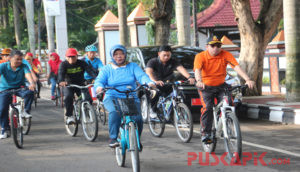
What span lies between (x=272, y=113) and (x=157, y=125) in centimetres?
285

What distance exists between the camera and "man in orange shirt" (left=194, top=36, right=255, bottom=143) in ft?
24.8

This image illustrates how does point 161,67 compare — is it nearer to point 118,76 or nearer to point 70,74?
point 70,74

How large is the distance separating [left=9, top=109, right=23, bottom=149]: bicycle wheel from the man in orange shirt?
3.16 meters

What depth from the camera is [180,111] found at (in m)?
8.85

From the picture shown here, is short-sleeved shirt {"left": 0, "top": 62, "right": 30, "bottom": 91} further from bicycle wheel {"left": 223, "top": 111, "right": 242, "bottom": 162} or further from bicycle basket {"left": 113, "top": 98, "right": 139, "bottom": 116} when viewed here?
bicycle wheel {"left": 223, "top": 111, "right": 242, "bottom": 162}

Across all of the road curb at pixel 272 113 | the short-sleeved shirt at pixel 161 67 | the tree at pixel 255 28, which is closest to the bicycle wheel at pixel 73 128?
the short-sleeved shirt at pixel 161 67

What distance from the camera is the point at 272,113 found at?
36.3 feet

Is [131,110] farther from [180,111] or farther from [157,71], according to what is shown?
[157,71]

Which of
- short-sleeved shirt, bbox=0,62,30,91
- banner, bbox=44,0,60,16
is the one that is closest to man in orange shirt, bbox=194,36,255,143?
short-sleeved shirt, bbox=0,62,30,91

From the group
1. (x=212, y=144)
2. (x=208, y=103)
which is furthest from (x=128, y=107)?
(x=212, y=144)

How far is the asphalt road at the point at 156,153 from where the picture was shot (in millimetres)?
6855

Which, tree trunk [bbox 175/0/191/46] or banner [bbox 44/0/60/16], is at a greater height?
banner [bbox 44/0/60/16]

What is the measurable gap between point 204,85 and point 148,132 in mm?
3058

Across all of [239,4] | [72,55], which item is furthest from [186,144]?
[239,4]
